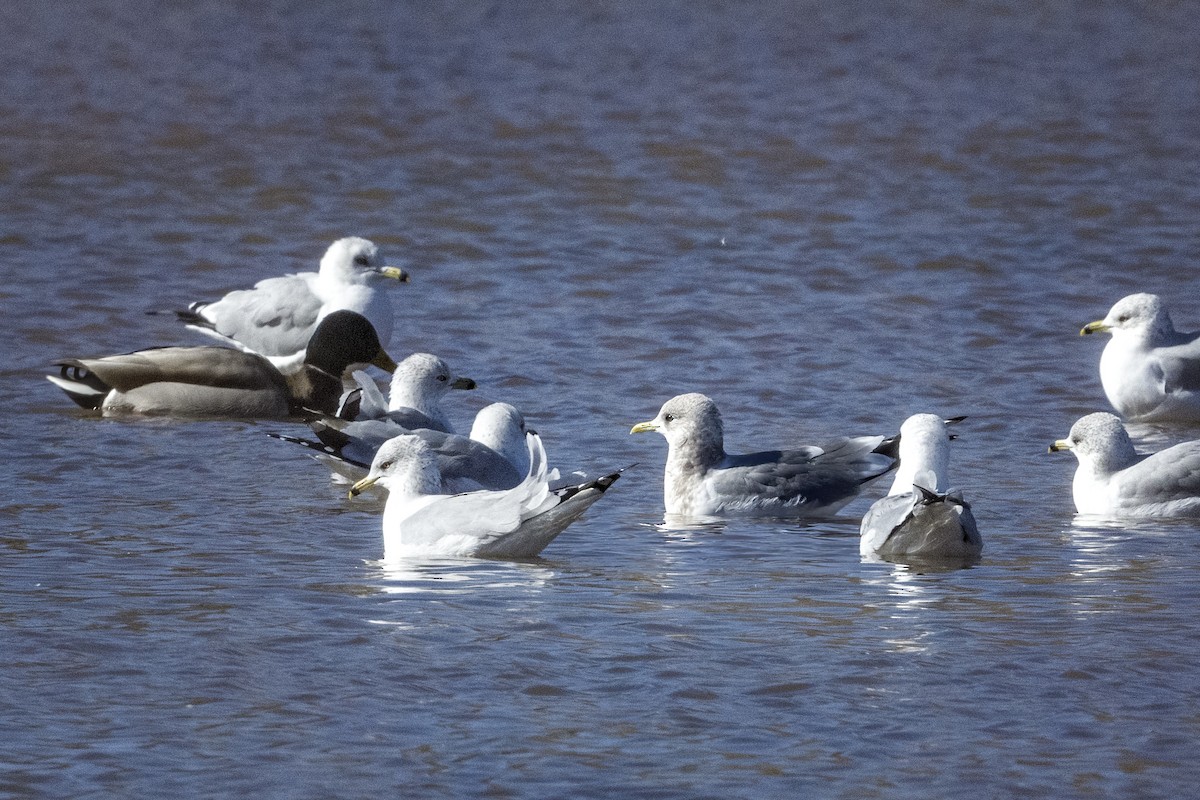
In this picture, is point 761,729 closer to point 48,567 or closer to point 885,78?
point 48,567

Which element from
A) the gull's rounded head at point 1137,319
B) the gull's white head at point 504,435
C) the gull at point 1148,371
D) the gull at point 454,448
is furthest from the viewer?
the gull's rounded head at point 1137,319

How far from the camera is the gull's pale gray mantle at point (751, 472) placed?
9727 millimetres

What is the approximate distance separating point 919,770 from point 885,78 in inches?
810

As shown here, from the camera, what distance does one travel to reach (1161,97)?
24.6 meters

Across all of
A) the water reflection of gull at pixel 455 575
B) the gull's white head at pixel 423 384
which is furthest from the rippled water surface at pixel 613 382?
the gull's white head at pixel 423 384

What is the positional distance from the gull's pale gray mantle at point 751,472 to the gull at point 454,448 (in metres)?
0.68

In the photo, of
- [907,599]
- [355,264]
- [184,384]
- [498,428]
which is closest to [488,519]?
[907,599]

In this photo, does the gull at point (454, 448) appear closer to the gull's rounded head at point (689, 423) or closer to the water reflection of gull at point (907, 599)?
the gull's rounded head at point (689, 423)

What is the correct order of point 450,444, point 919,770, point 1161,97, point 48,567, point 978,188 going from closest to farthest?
point 919,770, point 48,567, point 450,444, point 978,188, point 1161,97

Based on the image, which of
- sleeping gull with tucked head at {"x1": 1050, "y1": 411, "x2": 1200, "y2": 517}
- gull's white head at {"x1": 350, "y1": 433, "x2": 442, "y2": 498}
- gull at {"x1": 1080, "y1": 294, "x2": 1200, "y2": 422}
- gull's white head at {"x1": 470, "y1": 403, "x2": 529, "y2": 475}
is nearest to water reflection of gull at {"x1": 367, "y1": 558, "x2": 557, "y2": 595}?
gull's white head at {"x1": 350, "y1": 433, "x2": 442, "y2": 498}

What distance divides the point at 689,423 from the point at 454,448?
1064 millimetres

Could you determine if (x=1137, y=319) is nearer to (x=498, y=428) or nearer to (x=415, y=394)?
(x=498, y=428)

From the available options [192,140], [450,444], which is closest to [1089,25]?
[192,140]

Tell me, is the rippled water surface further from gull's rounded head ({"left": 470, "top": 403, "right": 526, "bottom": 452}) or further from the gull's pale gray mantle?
gull's rounded head ({"left": 470, "top": 403, "right": 526, "bottom": 452})
